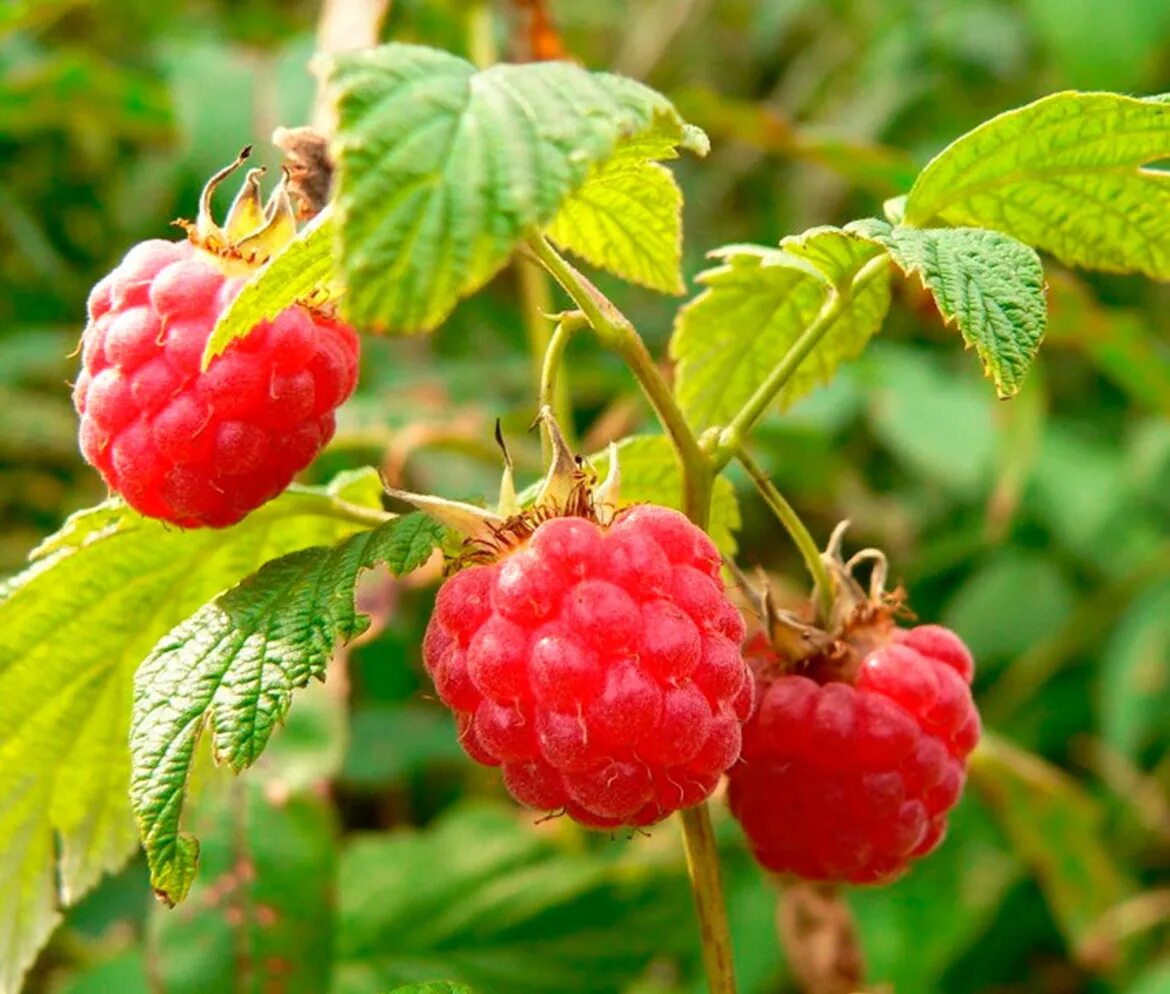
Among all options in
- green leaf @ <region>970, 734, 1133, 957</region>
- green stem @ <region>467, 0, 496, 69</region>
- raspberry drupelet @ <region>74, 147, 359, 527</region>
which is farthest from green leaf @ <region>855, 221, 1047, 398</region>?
green stem @ <region>467, 0, 496, 69</region>

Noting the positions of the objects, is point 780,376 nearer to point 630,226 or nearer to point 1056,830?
point 630,226

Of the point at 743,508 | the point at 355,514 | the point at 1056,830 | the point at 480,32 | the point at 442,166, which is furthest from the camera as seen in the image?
the point at 743,508

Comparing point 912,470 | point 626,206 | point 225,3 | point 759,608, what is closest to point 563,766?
point 759,608

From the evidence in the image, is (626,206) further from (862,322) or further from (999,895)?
(999,895)

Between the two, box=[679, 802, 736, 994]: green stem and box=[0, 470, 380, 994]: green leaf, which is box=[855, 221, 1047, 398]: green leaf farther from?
box=[0, 470, 380, 994]: green leaf

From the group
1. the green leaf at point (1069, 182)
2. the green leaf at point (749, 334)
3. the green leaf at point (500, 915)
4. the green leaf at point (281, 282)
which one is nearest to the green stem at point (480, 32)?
the green leaf at point (500, 915)

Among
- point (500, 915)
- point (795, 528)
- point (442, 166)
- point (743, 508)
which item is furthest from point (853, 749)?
point (743, 508)

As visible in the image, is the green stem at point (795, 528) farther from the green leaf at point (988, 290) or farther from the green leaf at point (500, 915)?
the green leaf at point (500, 915)
